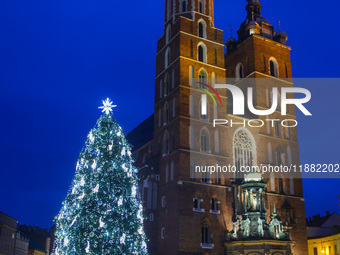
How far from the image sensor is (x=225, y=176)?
3975 cm

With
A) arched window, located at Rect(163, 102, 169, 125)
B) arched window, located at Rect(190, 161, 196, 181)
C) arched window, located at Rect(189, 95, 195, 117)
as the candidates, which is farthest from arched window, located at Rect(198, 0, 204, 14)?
arched window, located at Rect(190, 161, 196, 181)

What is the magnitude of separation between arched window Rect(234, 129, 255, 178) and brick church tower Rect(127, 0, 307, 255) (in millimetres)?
99

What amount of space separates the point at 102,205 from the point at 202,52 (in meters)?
24.5

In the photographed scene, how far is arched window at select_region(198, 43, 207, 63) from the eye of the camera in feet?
142

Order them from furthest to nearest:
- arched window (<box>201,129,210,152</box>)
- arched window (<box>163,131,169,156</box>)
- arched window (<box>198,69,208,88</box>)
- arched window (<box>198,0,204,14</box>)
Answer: arched window (<box>198,0,204,14</box>)
arched window (<box>198,69,208,88</box>)
arched window (<box>163,131,169,156</box>)
arched window (<box>201,129,210,152</box>)

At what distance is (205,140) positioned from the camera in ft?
132

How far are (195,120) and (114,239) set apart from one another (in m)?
18.9

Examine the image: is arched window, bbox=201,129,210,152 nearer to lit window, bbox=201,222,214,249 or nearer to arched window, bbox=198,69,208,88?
arched window, bbox=198,69,208,88

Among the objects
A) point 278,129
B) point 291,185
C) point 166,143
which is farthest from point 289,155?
point 166,143

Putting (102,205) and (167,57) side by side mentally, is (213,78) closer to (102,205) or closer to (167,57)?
(167,57)

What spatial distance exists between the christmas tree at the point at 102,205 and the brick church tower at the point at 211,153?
12619mm

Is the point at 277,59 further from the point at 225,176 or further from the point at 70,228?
the point at 70,228

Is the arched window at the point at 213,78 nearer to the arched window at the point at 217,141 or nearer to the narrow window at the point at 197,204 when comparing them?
the arched window at the point at 217,141

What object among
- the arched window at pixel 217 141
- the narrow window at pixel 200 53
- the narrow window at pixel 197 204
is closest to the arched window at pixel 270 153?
the arched window at pixel 217 141
